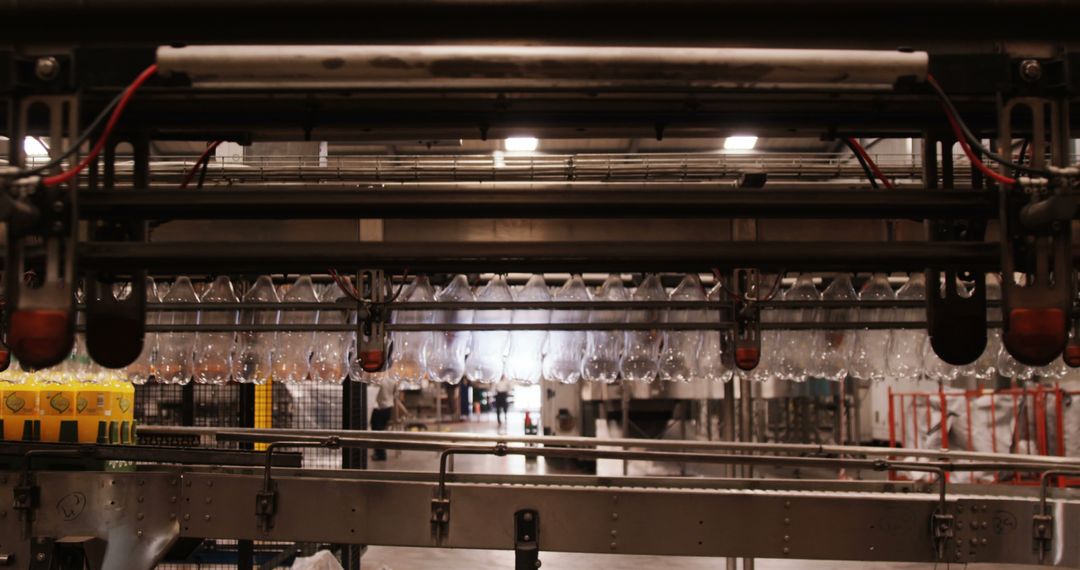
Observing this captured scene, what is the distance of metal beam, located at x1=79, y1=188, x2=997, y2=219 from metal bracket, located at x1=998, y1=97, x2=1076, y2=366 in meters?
0.10

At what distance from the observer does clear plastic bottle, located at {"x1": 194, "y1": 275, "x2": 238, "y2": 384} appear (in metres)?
3.47

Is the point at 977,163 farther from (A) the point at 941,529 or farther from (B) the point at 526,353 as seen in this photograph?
(B) the point at 526,353

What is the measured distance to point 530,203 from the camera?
156cm

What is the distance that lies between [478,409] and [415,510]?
76.3ft

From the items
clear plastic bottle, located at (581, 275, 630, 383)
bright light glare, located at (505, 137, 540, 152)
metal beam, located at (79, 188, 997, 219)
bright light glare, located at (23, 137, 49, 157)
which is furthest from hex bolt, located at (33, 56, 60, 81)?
bright light glare, located at (505, 137, 540, 152)

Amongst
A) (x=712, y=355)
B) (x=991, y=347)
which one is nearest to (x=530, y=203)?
(x=712, y=355)

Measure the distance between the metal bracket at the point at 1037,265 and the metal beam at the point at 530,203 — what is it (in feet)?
0.33

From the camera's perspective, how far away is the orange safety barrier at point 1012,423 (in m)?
7.51

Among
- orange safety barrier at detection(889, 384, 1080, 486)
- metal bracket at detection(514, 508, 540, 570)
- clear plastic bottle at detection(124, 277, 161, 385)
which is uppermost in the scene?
clear plastic bottle at detection(124, 277, 161, 385)

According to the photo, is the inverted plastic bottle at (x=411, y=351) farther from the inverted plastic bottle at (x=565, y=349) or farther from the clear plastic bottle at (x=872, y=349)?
the clear plastic bottle at (x=872, y=349)

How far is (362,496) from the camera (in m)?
2.55

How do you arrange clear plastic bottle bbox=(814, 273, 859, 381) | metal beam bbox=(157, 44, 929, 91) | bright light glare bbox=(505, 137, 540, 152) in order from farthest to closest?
bright light glare bbox=(505, 137, 540, 152), clear plastic bottle bbox=(814, 273, 859, 381), metal beam bbox=(157, 44, 929, 91)

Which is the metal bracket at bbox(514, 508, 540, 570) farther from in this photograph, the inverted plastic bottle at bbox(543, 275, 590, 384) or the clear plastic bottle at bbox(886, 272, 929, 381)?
the clear plastic bottle at bbox(886, 272, 929, 381)

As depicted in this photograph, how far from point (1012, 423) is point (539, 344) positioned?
7.03 meters
